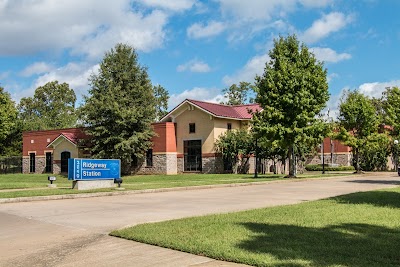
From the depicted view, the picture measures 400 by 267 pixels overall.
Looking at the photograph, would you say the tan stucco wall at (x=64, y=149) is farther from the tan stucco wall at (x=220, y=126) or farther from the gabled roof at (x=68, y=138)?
the tan stucco wall at (x=220, y=126)

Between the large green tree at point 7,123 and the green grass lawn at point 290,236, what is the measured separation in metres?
49.6

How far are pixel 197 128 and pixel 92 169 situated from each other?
21.6m

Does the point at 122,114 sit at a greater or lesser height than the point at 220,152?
greater

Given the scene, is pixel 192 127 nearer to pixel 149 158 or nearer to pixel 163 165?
pixel 163 165

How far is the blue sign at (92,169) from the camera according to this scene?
2102 cm

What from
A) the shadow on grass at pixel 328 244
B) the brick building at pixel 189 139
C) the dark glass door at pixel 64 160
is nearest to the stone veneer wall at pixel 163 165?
the brick building at pixel 189 139

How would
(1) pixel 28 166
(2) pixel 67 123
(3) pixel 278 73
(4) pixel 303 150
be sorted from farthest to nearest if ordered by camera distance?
(2) pixel 67 123, (1) pixel 28 166, (4) pixel 303 150, (3) pixel 278 73

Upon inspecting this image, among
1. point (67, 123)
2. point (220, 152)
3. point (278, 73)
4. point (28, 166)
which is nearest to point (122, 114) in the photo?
point (220, 152)

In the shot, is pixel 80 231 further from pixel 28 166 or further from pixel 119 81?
pixel 28 166

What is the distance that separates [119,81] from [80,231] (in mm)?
33985

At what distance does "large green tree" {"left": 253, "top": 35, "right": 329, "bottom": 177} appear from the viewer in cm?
3017

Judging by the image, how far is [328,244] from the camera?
705 centimetres

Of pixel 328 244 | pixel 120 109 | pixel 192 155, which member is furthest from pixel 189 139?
pixel 328 244

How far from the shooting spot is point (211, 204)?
1482 cm
